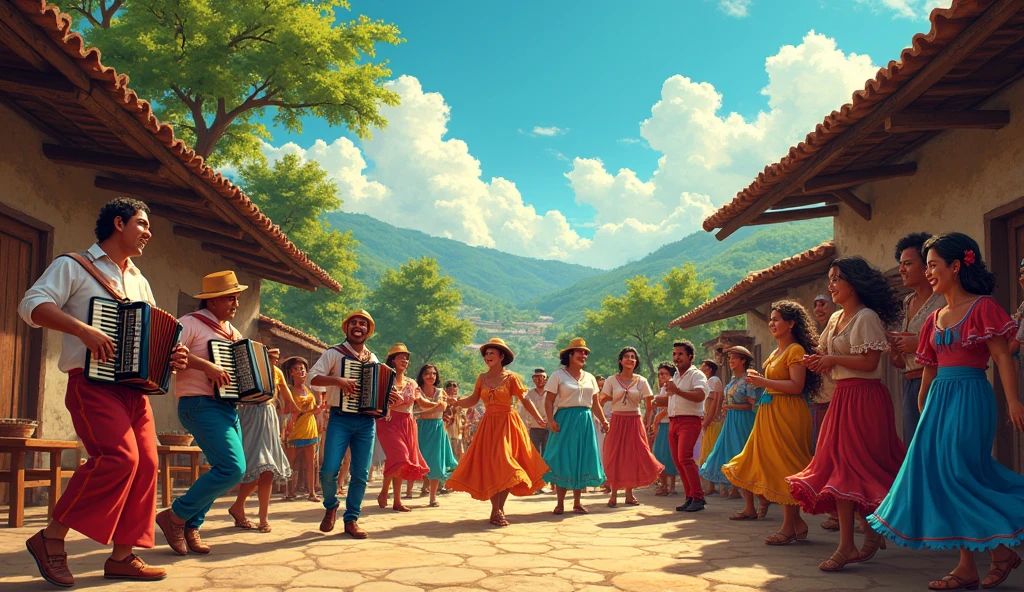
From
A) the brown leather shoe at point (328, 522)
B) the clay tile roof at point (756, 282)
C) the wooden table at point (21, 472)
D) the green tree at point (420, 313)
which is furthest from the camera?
the green tree at point (420, 313)

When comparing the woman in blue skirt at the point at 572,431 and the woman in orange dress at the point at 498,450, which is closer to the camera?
the woman in orange dress at the point at 498,450

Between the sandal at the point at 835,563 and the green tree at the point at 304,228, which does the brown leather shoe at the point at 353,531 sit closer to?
the sandal at the point at 835,563

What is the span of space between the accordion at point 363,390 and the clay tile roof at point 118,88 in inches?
106

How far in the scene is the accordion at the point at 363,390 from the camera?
7367 mm

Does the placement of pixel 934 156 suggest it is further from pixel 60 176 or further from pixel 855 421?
pixel 60 176

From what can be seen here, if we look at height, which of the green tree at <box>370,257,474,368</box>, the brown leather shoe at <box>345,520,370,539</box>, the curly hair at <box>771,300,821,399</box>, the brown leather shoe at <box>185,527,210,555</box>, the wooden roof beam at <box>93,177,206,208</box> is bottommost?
the brown leather shoe at <box>345,520,370,539</box>

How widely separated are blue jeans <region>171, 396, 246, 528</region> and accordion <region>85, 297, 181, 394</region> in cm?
101

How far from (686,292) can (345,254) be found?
27.1 metres

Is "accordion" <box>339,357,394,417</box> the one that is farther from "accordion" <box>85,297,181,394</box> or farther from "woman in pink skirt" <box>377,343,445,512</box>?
"woman in pink skirt" <box>377,343,445,512</box>

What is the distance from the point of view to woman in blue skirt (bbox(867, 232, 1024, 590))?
4707 millimetres

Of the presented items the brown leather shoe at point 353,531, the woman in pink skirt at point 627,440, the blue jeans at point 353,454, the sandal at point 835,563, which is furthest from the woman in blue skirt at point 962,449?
the woman in pink skirt at point 627,440

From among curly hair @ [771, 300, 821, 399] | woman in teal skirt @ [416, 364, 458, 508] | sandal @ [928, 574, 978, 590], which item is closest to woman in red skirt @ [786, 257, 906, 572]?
sandal @ [928, 574, 978, 590]

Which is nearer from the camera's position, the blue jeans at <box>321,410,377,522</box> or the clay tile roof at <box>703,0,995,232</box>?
the clay tile roof at <box>703,0,995,232</box>

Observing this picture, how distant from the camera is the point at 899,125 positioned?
7.25 meters
